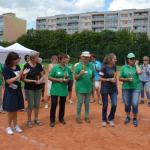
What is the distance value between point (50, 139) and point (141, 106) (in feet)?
16.9

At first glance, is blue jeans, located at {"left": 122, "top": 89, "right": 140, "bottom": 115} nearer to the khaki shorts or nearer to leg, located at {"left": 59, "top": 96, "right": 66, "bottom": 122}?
leg, located at {"left": 59, "top": 96, "right": 66, "bottom": 122}

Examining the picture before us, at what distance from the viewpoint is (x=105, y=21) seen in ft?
334

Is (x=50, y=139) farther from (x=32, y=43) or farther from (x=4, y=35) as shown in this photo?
(x=4, y=35)

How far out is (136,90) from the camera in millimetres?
8078

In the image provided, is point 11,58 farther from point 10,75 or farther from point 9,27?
point 9,27

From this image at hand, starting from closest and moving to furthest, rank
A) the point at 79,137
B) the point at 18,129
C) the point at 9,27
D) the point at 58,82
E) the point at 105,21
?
the point at 79,137, the point at 18,129, the point at 58,82, the point at 105,21, the point at 9,27

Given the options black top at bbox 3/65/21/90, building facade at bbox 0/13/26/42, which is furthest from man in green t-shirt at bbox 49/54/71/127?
building facade at bbox 0/13/26/42

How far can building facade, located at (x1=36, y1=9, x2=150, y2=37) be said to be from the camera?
95.0 metres

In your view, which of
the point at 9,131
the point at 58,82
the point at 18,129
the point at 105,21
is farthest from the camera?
the point at 105,21

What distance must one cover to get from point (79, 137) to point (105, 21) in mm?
96709

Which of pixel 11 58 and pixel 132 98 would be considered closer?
pixel 11 58

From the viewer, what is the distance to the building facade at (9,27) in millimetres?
103688

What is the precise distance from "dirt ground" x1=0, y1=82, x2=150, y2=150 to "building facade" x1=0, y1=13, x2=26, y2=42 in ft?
322

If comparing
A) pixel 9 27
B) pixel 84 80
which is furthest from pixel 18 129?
pixel 9 27
